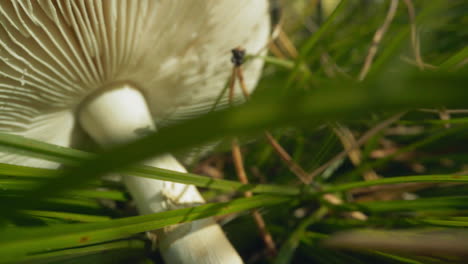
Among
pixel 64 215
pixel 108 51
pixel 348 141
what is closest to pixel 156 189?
pixel 64 215

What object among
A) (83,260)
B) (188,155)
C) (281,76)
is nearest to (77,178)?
(83,260)

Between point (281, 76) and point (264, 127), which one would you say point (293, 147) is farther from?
point (264, 127)

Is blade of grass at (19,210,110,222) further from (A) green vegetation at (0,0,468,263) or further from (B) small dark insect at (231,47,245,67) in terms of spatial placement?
(B) small dark insect at (231,47,245,67)

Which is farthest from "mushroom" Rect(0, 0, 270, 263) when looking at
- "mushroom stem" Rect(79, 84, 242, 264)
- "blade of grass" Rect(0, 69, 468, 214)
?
"blade of grass" Rect(0, 69, 468, 214)

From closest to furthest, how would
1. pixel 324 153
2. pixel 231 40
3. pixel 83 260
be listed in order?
1. pixel 83 260
2. pixel 324 153
3. pixel 231 40

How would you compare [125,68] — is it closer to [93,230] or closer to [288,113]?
[93,230]

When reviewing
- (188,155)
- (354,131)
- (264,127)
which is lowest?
(264,127)
